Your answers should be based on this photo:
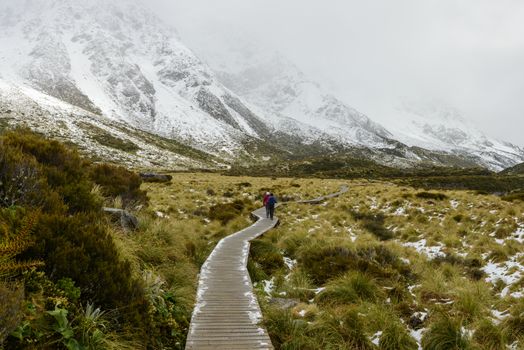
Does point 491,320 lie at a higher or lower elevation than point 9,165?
higher

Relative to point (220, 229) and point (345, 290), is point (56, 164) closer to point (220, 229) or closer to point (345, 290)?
point (345, 290)

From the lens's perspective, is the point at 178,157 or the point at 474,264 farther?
the point at 178,157

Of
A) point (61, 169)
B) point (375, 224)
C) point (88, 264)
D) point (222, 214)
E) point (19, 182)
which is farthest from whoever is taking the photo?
point (222, 214)

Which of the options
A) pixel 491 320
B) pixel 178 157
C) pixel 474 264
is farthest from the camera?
pixel 178 157

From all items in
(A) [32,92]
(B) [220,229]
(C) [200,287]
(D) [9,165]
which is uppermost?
(D) [9,165]

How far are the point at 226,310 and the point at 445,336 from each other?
13.2 feet

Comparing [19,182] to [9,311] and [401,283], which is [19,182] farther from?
[401,283]

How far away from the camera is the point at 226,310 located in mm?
8039

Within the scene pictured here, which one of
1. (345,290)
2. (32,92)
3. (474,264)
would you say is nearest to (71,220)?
(345,290)

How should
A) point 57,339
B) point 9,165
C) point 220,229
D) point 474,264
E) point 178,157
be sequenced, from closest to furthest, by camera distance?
point 57,339
point 9,165
point 474,264
point 220,229
point 178,157

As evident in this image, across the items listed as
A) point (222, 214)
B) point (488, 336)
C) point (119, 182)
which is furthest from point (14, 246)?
point (222, 214)

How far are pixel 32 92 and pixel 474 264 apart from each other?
191 meters

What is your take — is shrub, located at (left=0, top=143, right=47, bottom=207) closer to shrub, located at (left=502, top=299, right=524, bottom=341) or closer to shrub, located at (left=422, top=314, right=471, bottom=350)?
shrub, located at (left=422, top=314, right=471, bottom=350)

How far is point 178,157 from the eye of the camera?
132750 millimetres
